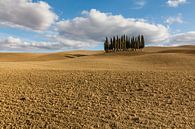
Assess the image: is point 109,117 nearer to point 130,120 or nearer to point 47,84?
point 130,120

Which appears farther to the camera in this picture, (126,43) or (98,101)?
(126,43)

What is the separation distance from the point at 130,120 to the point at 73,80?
320 inches

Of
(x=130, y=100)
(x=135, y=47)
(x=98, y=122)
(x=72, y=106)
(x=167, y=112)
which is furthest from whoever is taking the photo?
(x=135, y=47)

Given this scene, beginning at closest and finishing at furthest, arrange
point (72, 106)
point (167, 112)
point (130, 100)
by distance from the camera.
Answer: point (167, 112) → point (72, 106) → point (130, 100)

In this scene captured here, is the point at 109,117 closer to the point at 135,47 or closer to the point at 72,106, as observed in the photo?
the point at 72,106

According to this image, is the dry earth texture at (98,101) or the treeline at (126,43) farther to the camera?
the treeline at (126,43)

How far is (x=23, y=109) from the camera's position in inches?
501

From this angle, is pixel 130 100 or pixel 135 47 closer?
pixel 130 100

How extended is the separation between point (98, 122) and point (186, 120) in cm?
396

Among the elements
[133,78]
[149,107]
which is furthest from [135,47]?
[149,107]

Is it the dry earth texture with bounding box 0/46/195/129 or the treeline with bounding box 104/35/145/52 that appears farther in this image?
the treeline with bounding box 104/35/145/52

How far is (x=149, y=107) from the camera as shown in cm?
1299

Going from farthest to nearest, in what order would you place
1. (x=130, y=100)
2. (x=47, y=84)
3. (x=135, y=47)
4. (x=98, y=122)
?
(x=135, y=47)
(x=47, y=84)
(x=130, y=100)
(x=98, y=122)

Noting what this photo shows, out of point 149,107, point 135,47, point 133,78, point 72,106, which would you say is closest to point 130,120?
point 149,107
